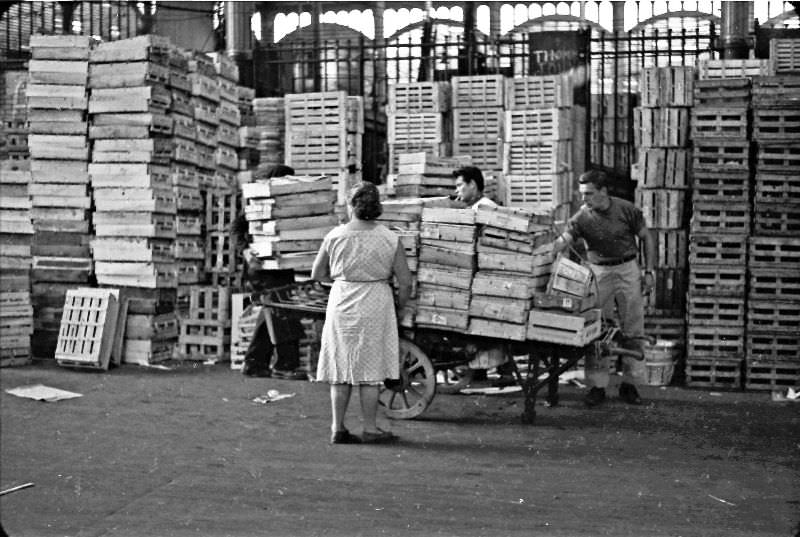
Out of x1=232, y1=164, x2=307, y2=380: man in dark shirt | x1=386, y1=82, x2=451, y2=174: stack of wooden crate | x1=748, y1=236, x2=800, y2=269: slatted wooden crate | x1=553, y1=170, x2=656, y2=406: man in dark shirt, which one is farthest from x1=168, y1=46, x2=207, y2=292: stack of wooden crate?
x1=748, y1=236, x2=800, y2=269: slatted wooden crate

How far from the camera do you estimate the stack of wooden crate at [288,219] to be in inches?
475

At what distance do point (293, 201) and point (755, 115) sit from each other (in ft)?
17.7

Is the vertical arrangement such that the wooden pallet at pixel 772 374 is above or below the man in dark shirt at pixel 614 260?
below

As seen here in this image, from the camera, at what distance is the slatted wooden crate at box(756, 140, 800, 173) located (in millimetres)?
12477

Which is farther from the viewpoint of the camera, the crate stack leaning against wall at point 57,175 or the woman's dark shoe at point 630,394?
the crate stack leaning against wall at point 57,175

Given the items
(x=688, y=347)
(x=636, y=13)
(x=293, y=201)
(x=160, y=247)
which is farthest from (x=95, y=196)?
(x=636, y=13)

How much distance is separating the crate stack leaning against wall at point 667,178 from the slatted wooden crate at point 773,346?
3.96ft

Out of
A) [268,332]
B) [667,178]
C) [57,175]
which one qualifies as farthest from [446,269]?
[57,175]

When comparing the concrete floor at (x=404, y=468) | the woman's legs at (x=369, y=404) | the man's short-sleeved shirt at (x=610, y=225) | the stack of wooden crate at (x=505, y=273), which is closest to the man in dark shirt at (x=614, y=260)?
the man's short-sleeved shirt at (x=610, y=225)

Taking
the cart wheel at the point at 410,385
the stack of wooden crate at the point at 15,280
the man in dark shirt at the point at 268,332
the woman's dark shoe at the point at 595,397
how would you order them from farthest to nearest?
the stack of wooden crate at the point at 15,280, the man in dark shirt at the point at 268,332, the woman's dark shoe at the point at 595,397, the cart wheel at the point at 410,385

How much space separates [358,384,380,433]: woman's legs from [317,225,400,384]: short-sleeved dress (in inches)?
6.5

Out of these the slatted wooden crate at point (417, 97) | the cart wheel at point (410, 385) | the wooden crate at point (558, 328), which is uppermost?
the slatted wooden crate at point (417, 97)

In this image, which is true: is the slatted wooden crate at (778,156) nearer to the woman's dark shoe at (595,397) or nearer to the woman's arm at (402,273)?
the woman's dark shoe at (595,397)

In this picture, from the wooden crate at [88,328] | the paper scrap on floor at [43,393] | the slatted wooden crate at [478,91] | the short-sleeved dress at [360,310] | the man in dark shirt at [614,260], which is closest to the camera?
the short-sleeved dress at [360,310]
